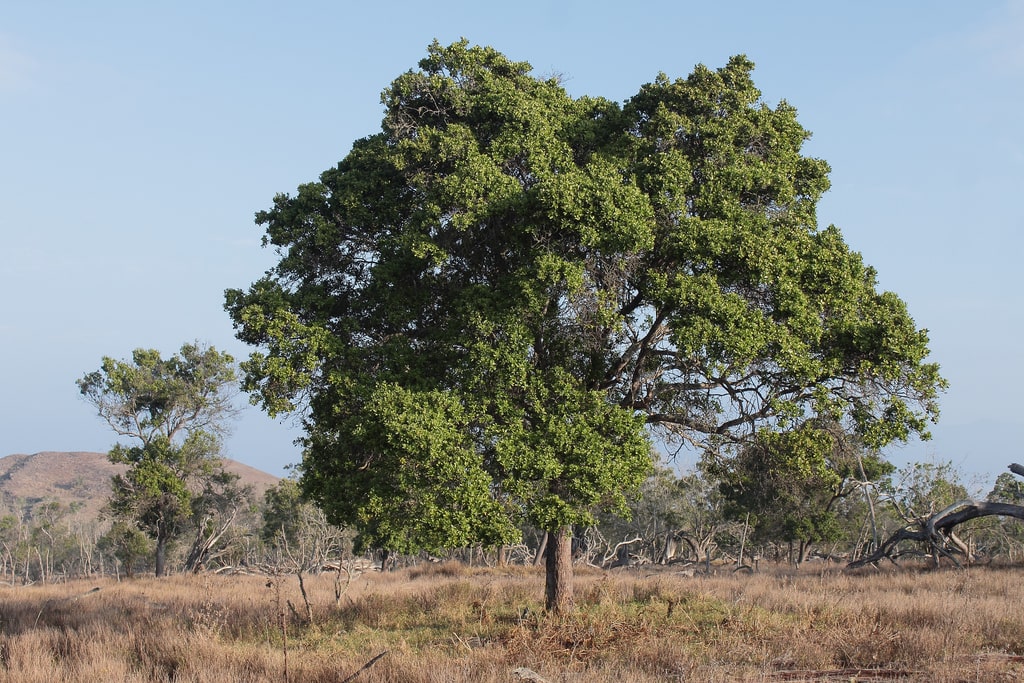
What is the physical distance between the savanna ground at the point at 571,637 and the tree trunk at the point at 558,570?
564 millimetres

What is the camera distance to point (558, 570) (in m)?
16.3

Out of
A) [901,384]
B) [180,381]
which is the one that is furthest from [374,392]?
[180,381]

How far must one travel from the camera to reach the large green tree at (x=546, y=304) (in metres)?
13.5

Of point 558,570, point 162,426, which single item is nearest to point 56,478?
point 162,426

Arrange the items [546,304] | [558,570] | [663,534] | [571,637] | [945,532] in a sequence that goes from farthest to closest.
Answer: [663,534] < [945,532] < [558,570] < [546,304] < [571,637]

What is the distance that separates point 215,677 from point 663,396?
10311mm

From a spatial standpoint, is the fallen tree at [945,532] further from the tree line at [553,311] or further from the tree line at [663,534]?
the tree line at [553,311]

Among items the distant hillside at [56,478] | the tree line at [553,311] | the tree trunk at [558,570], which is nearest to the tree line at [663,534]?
the tree trunk at [558,570]

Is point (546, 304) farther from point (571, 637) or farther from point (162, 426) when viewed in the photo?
point (162, 426)

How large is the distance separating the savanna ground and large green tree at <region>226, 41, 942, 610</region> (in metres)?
2.00

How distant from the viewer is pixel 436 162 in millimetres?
15719

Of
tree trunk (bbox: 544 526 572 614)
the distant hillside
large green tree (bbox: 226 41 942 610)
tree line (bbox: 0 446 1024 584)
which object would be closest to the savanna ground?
tree trunk (bbox: 544 526 572 614)

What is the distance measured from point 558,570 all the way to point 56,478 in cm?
17618

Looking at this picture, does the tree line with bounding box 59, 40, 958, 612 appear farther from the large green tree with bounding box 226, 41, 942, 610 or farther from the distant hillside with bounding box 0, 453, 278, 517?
the distant hillside with bounding box 0, 453, 278, 517
